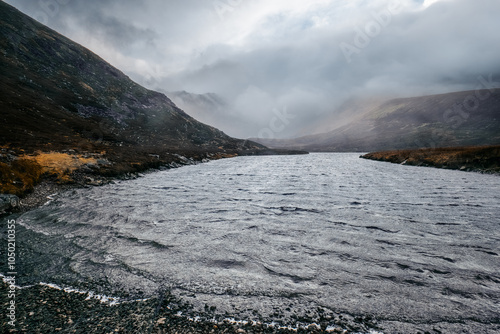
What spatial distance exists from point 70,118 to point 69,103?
1799 centimetres

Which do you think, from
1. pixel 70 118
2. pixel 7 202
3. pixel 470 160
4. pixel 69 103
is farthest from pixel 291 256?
pixel 69 103

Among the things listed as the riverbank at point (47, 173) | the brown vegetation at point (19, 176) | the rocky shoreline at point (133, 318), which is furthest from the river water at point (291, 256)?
the brown vegetation at point (19, 176)

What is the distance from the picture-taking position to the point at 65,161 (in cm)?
2311

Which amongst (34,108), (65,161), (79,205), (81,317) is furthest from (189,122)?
(81,317)

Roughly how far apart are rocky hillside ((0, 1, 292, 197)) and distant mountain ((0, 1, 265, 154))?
0.16 m

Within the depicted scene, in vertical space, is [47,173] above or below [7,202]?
above

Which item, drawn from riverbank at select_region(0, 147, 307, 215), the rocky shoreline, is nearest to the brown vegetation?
riverbank at select_region(0, 147, 307, 215)

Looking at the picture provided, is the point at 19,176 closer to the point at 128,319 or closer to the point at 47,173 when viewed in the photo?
the point at 47,173

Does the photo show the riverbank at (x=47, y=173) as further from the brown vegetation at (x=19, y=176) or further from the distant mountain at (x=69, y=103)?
the distant mountain at (x=69, y=103)

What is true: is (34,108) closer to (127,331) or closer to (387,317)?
(127,331)

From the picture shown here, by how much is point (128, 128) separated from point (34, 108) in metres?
38.5

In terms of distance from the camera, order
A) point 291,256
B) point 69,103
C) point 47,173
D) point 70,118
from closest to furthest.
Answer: point 291,256 → point 47,173 → point 70,118 → point 69,103

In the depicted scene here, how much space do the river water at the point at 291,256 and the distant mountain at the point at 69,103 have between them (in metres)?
24.1

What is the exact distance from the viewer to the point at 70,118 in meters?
56.4
